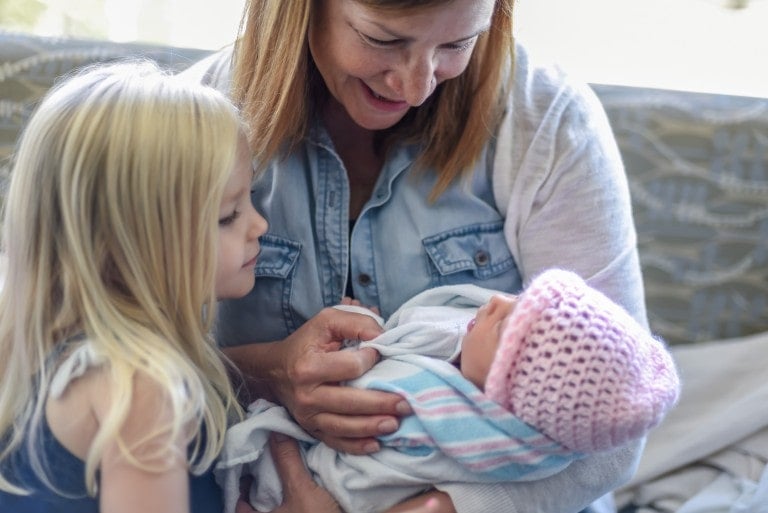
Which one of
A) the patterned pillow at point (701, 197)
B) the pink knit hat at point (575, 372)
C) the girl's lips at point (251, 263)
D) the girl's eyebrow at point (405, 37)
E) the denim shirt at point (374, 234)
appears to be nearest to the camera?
the pink knit hat at point (575, 372)

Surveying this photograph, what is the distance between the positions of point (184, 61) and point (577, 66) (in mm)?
711

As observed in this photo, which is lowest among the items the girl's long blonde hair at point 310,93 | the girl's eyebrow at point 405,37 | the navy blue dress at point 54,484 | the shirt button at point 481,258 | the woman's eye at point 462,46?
the navy blue dress at point 54,484

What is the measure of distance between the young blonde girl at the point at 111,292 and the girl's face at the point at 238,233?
0.5 inches

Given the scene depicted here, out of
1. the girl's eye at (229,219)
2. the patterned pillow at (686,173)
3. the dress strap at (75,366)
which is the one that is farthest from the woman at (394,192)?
the patterned pillow at (686,173)

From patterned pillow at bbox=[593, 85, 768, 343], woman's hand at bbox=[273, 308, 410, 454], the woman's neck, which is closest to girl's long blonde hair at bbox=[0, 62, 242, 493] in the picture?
woman's hand at bbox=[273, 308, 410, 454]

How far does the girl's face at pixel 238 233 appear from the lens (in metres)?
1.21

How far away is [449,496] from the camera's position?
3.97 ft

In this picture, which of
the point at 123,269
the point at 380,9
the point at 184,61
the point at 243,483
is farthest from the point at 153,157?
the point at 184,61

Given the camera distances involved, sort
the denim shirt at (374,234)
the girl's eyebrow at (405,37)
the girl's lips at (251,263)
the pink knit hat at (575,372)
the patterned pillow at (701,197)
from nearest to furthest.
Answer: the pink knit hat at (575,372)
the girl's eyebrow at (405,37)
the girl's lips at (251,263)
the denim shirt at (374,234)
the patterned pillow at (701,197)

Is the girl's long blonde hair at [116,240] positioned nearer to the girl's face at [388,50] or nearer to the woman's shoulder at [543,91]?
the girl's face at [388,50]

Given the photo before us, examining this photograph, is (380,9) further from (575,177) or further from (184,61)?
(184,61)

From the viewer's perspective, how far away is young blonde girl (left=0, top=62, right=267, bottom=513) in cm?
110

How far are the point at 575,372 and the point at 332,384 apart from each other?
32cm

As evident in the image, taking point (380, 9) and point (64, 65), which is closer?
point (380, 9)
